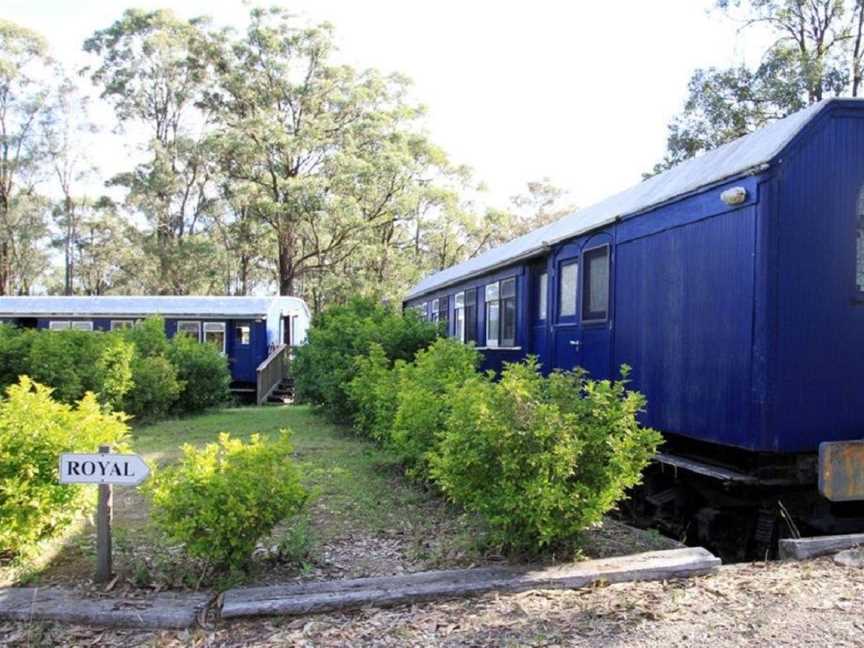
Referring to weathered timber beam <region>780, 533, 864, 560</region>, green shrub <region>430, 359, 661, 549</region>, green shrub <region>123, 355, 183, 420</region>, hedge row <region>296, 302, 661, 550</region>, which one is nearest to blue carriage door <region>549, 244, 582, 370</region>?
hedge row <region>296, 302, 661, 550</region>

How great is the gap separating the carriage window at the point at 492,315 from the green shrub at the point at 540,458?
702cm

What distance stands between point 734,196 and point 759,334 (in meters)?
1.01

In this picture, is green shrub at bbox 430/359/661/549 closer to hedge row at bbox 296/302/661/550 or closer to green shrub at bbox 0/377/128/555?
hedge row at bbox 296/302/661/550

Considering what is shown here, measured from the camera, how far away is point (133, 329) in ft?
52.7

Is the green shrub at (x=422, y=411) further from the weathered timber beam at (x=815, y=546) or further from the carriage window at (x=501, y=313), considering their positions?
the carriage window at (x=501, y=313)

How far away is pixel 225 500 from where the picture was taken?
4.04 m

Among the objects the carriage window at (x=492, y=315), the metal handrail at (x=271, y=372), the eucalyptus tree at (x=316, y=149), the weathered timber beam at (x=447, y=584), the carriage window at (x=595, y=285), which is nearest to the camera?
the weathered timber beam at (x=447, y=584)

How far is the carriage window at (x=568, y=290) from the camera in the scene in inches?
329

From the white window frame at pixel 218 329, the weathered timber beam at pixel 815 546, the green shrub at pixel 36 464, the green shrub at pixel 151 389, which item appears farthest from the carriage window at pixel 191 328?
the weathered timber beam at pixel 815 546

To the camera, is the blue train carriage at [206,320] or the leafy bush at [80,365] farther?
the blue train carriage at [206,320]

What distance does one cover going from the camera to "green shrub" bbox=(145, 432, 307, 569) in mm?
3986

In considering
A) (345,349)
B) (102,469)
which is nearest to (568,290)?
(345,349)

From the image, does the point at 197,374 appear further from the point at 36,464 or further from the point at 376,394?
the point at 36,464

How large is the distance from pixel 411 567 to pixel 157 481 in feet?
5.26
